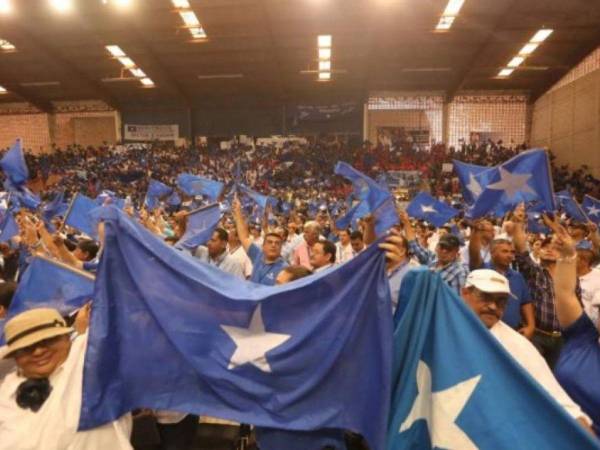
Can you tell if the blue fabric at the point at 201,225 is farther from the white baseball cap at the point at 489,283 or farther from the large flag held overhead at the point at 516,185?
the white baseball cap at the point at 489,283

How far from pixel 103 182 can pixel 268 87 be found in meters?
→ 9.01

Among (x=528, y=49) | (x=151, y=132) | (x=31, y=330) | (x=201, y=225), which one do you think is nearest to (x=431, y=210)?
(x=201, y=225)

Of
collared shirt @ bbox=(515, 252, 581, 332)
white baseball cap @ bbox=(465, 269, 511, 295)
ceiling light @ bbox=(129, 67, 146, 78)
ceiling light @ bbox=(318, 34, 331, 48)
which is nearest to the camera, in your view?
white baseball cap @ bbox=(465, 269, 511, 295)

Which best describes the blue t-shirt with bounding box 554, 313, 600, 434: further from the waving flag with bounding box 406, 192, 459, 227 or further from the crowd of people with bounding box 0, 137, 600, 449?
the waving flag with bounding box 406, 192, 459, 227

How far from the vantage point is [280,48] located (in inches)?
776

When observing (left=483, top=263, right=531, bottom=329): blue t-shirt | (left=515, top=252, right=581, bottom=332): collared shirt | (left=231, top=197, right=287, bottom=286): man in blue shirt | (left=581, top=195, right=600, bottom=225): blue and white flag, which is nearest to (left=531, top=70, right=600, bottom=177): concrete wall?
(left=581, top=195, right=600, bottom=225): blue and white flag

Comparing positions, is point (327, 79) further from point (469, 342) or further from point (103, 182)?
point (469, 342)

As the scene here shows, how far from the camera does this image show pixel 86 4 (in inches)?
652

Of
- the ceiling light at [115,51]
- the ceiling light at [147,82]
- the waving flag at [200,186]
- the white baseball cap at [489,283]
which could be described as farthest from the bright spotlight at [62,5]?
the white baseball cap at [489,283]

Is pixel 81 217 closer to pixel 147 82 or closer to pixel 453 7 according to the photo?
pixel 453 7

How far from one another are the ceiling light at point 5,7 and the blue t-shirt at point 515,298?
61.1ft

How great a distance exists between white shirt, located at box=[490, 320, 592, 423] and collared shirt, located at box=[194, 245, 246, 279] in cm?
340

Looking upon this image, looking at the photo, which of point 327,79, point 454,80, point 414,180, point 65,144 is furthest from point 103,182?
point 454,80

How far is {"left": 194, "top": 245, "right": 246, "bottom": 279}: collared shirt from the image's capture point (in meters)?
5.51
